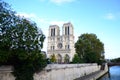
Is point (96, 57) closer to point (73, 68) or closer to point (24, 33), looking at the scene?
point (73, 68)

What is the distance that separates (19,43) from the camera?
14.2m

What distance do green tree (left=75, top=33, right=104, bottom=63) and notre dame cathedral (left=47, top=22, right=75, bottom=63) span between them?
1099 inches

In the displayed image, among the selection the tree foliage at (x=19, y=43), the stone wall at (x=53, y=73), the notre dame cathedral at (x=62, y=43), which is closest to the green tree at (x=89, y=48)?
the stone wall at (x=53, y=73)

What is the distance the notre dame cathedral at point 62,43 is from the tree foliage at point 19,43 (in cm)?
6758

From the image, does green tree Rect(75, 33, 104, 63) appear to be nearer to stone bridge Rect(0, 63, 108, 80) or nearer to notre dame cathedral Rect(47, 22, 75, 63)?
stone bridge Rect(0, 63, 108, 80)

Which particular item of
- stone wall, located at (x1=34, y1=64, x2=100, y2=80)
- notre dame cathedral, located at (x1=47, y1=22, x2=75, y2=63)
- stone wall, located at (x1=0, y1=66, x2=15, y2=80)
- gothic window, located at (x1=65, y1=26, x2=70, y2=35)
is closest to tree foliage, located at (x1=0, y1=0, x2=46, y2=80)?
stone wall, located at (x1=0, y1=66, x2=15, y2=80)

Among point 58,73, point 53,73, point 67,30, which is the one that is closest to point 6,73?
point 53,73

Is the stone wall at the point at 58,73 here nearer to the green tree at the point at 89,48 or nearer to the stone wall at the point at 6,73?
the stone wall at the point at 6,73

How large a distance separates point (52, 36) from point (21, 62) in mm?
74957

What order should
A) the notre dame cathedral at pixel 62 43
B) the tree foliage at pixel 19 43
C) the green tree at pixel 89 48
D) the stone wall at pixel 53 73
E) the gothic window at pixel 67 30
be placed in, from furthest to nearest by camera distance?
the gothic window at pixel 67 30 → the notre dame cathedral at pixel 62 43 → the green tree at pixel 89 48 → the stone wall at pixel 53 73 → the tree foliage at pixel 19 43

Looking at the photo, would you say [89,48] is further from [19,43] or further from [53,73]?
[19,43]

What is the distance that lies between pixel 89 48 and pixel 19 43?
39.5 metres

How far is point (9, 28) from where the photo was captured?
13891 mm

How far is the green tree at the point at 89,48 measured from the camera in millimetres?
52375
